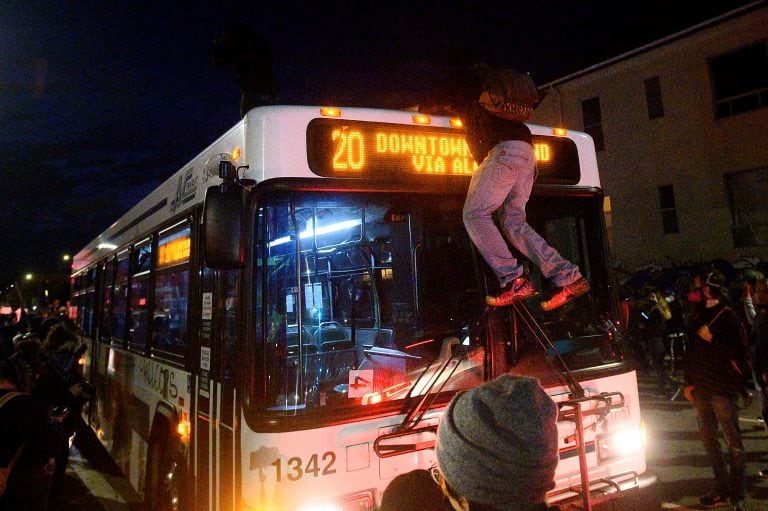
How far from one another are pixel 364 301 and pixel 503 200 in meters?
1.04

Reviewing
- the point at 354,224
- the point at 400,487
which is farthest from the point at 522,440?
the point at 354,224

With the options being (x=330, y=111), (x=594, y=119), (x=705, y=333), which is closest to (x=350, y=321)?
(x=330, y=111)

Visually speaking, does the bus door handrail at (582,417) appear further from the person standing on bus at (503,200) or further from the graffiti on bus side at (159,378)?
the graffiti on bus side at (159,378)

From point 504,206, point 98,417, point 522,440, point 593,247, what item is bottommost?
point 98,417

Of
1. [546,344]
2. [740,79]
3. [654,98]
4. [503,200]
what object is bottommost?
[546,344]

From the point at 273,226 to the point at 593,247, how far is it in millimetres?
2229

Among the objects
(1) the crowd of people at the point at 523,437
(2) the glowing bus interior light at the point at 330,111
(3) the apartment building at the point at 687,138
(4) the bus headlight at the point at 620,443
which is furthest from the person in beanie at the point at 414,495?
(3) the apartment building at the point at 687,138

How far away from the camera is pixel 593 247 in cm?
364

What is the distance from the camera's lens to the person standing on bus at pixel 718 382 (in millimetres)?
4621

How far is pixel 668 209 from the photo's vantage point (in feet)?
54.6

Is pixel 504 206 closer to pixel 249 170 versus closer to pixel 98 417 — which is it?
pixel 249 170

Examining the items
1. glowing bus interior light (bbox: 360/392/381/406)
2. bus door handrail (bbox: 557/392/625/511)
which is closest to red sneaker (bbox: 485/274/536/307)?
bus door handrail (bbox: 557/392/625/511)

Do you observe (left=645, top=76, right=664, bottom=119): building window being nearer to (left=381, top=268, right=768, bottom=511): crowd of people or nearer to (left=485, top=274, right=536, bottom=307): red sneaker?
(left=381, top=268, right=768, bottom=511): crowd of people

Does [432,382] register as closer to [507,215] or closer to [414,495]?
[414,495]
